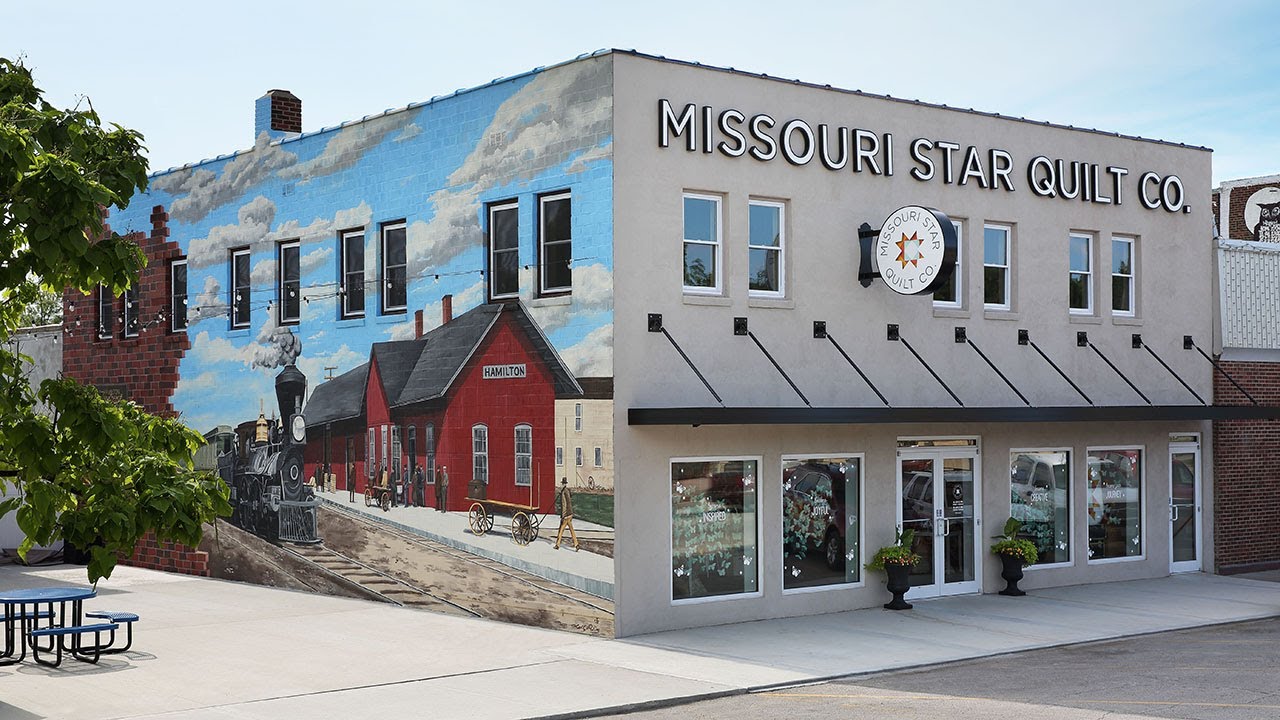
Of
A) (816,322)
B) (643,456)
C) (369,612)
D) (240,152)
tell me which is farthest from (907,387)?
(240,152)

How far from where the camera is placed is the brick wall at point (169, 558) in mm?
24078

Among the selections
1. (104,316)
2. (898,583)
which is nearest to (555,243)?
(898,583)

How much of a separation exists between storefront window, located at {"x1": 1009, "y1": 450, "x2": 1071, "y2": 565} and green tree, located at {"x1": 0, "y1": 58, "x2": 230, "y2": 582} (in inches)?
569

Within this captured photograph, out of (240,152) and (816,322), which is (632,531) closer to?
(816,322)

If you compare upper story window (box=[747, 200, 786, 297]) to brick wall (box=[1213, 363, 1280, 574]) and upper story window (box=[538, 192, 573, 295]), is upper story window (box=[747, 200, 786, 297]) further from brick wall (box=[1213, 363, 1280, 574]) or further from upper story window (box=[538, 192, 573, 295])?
brick wall (box=[1213, 363, 1280, 574])

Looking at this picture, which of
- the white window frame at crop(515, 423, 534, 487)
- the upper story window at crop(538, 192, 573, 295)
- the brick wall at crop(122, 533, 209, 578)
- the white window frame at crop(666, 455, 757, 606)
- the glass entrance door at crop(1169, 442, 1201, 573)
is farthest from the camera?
the brick wall at crop(122, 533, 209, 578)

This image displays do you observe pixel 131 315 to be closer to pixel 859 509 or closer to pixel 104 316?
pixel 104 316

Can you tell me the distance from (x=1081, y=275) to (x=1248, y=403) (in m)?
4.44

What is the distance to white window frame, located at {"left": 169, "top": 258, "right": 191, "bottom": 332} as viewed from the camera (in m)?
25.0

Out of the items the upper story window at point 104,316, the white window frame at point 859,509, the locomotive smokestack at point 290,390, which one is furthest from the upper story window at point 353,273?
the upper story window at point 104,316

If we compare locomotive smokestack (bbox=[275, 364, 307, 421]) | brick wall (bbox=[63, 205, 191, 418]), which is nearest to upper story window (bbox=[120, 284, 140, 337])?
brick wall (bbox=[63, 205, 191, 418])

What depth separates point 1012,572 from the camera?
67.5 ft

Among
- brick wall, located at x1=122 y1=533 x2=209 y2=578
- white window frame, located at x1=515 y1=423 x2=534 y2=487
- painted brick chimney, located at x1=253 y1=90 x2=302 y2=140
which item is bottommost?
brick wall, located at x1=122 y1=533 x2=209 y2=578

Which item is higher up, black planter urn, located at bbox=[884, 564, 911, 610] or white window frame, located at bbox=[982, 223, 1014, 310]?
white window frame, located at bbox=[982, 223, 1014, 310]
